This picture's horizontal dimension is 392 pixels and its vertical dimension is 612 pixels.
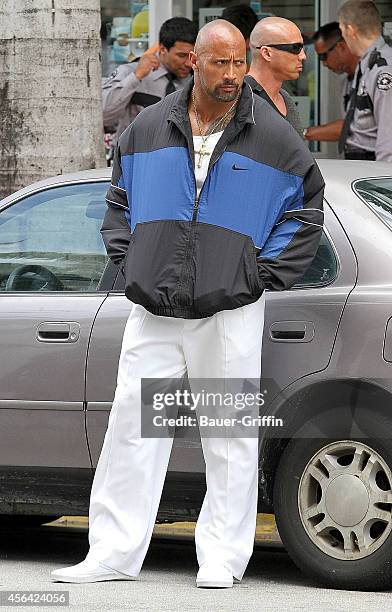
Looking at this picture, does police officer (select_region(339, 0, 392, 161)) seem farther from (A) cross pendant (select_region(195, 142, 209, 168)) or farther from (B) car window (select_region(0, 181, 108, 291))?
(A) cross pendant (select_region(195, 142, 209, 168))

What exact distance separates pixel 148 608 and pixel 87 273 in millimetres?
1540

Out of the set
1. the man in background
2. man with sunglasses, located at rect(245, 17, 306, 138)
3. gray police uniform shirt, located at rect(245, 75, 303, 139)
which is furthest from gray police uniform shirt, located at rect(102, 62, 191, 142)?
gray police uniform shirt, located at rect(245, 75, 303, 139)

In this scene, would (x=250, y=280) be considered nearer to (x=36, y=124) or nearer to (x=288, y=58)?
(x=288, y=58)

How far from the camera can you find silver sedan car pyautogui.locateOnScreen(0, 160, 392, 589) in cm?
611

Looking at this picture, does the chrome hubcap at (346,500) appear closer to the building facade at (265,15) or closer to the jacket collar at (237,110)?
the jacket collar at (237,110)

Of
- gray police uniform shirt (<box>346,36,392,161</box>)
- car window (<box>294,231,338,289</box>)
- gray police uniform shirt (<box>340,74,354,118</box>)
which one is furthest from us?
gray police uniform shirt (<box>340,74,354,118</box>)

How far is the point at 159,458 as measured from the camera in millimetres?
6215

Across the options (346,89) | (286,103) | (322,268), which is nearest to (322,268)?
(322,268)

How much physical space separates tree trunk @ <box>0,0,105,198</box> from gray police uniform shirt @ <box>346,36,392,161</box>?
186 cm

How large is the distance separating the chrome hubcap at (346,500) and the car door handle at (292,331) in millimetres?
418

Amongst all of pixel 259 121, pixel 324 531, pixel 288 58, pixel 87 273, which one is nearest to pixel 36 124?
pixel 288 58

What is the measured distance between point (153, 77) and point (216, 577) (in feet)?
17.1

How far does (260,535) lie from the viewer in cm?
788

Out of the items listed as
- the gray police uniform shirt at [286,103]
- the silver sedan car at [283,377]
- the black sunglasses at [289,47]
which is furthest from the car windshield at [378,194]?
the black sunglasses at [289,47]
